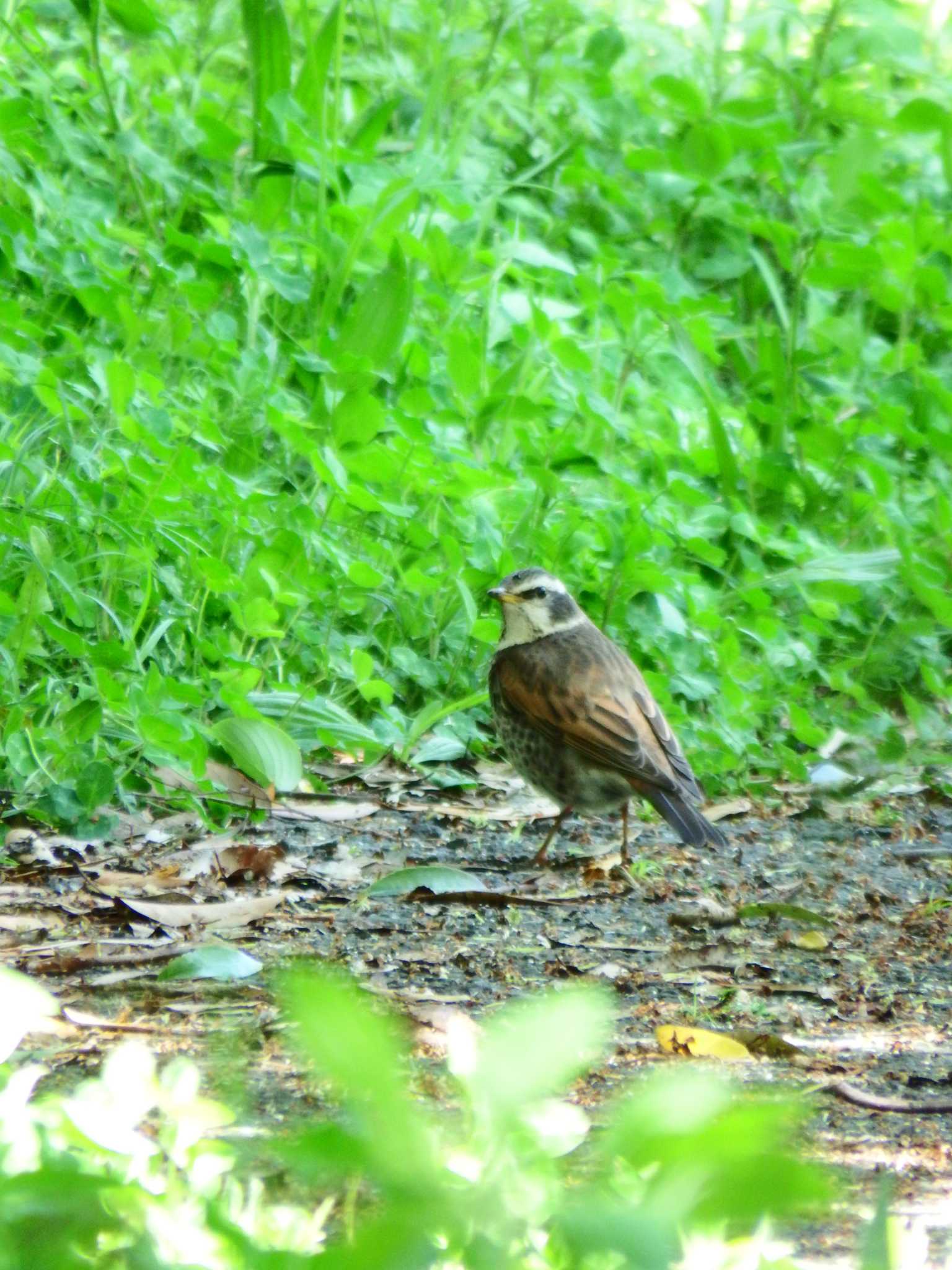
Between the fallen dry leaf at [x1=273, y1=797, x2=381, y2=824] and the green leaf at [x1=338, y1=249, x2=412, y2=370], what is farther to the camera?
the green leaf at [x1=338, y1=249, x2=412, y2=370]

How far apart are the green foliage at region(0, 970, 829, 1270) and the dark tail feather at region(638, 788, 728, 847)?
143 inches

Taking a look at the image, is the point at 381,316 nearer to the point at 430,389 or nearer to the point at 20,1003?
the point at 430,389

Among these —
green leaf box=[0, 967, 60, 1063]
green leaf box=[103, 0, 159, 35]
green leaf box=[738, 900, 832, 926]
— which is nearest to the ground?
green leaf box=[738, 900, 832, 926]

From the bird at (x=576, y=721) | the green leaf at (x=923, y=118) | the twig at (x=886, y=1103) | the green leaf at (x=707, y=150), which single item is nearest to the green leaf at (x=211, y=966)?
the twig at (x=886, y=1103)

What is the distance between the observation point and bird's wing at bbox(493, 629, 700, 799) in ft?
16.9

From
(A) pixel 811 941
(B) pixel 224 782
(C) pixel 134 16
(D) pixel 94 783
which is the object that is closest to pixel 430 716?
(B) pixel 224 782

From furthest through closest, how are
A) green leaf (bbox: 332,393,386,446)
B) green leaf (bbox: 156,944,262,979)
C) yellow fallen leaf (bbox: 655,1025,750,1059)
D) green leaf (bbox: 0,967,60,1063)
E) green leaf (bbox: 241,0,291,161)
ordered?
green leaf (bbox: 241,0,291,161), green leaf (bbox: 332,393,386,446), green leaf (bbox: 156,944,262,979), yellow fallen leaf (bbox: 655,1025,750,1059), green leaf (bbox: 0,967,60,1063)

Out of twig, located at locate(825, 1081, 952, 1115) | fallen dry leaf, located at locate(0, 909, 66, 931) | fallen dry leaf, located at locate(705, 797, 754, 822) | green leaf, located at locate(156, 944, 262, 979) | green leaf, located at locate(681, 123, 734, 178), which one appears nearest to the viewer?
twig, located at locate(825, 1081, 952, 1115)

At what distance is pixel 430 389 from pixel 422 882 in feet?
10.7

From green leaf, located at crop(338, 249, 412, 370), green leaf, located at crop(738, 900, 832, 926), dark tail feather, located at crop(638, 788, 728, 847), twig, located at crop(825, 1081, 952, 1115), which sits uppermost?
green leaf, located at crop(338, 249, 412, 370)

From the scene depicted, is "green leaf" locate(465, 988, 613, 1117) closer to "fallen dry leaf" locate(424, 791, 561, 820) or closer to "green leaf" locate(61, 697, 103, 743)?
"green leaf" locate(61, 697, 103, 743)

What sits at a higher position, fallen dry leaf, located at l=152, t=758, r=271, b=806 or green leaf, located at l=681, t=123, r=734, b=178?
green leaf, located at l=681, t=123, r=734, b=178

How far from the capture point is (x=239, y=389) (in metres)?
6.18

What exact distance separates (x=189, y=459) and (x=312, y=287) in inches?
78.1
